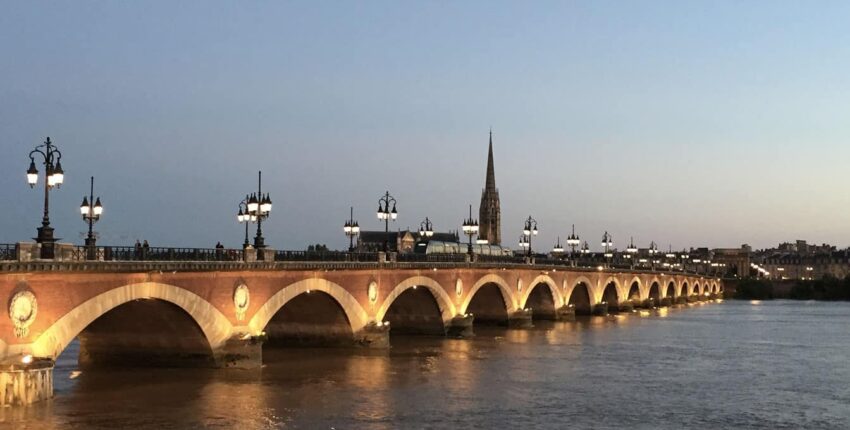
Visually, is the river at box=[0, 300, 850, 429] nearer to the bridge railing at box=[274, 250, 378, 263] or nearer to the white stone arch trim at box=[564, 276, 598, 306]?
the bridge railing at box=[274, 250, 378, 263]

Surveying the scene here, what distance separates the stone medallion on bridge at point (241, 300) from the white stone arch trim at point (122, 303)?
0.65 meters

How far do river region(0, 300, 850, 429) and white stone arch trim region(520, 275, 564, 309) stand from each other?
60.3 ft

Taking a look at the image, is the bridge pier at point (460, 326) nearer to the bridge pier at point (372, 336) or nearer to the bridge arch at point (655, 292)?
the bridge pier at point (372, 336)

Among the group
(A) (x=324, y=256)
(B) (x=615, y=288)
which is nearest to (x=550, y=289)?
(B) (x=615, y=288)

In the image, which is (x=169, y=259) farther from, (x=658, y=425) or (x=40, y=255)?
(x=658, y=425)

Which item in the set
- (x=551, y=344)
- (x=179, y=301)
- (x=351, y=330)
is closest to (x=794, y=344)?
(x=551, y=344)

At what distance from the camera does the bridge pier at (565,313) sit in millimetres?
87125

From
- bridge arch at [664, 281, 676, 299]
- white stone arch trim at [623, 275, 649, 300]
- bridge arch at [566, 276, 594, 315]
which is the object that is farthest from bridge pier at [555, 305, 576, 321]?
bridge arch at [664, 281, 676, 299]

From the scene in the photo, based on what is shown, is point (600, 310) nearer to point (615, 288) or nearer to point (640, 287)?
point (615, 288)

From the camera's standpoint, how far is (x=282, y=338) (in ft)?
173

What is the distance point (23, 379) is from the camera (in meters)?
29.4

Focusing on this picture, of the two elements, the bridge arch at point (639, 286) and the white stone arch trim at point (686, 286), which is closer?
the bridge arch at point (639, 286)

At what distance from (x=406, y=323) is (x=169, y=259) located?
28.9m

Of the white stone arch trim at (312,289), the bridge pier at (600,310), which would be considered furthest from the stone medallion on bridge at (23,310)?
the bridge pier at (600,310)
